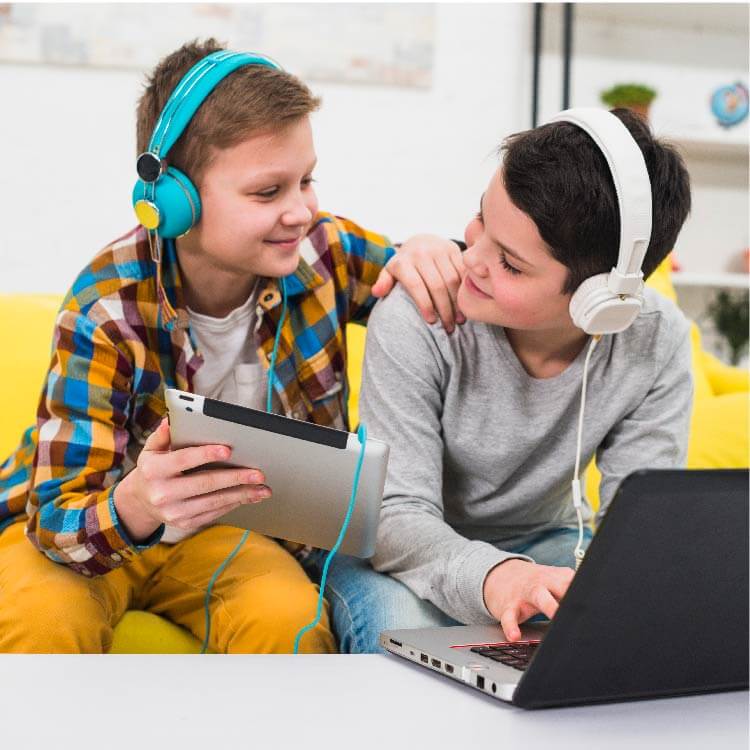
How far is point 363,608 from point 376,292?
40 centimetres

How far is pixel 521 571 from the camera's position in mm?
889

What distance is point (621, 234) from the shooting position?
1.00 meters

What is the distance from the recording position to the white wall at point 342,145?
2.26m

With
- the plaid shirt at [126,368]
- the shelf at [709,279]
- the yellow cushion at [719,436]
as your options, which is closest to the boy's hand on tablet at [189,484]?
the plaid shirt at [126,368]

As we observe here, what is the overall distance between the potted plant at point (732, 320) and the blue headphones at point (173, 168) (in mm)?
2011

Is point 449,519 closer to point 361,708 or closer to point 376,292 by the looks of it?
point 376,292

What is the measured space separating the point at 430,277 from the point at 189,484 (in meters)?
0.44

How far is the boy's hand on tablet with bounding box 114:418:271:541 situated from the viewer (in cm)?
87

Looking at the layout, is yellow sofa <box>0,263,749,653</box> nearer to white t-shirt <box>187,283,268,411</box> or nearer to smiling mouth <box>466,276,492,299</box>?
white t-shirt <box>187,283,268,411</box>

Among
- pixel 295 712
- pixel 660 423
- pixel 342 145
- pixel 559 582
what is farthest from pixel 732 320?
pixel 295 712

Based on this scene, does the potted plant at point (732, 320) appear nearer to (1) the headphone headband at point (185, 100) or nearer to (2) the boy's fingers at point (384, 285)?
(2) the boy's fingers at point (384, 285)

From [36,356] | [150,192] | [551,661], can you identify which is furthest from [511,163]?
[36,356]

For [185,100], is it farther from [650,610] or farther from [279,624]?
[650,610]

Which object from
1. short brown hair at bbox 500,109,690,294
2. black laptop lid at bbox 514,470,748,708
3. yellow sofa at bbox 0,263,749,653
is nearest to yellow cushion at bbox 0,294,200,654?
yellow sofa at bbox 0,263,749,653
